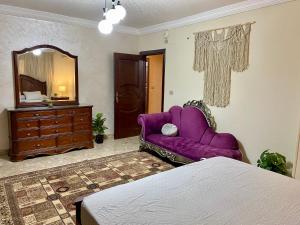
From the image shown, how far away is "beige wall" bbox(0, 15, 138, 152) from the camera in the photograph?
3.99 m

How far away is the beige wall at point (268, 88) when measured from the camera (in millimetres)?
2988

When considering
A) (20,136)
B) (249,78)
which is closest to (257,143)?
(249,78)

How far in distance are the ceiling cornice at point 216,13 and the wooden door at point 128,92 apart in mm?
868

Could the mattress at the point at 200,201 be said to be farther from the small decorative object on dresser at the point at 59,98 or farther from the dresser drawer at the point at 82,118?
the small decorative object on dresser at the point at 59,98

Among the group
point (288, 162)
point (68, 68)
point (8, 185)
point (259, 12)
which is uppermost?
A: point (259, 12)

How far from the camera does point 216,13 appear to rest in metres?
3.79

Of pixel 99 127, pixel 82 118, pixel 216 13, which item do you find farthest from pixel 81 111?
pixel 216 13

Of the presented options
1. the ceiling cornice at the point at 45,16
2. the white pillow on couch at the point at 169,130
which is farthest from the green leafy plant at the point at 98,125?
the ceiling cornice at the point at 45,16

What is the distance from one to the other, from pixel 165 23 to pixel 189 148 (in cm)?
270

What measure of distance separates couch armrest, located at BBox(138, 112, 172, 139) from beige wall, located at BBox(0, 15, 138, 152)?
1.37m

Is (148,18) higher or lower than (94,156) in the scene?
higher

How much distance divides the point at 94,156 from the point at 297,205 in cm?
327

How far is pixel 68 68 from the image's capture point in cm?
460

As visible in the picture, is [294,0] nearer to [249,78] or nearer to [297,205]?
[249,78]
